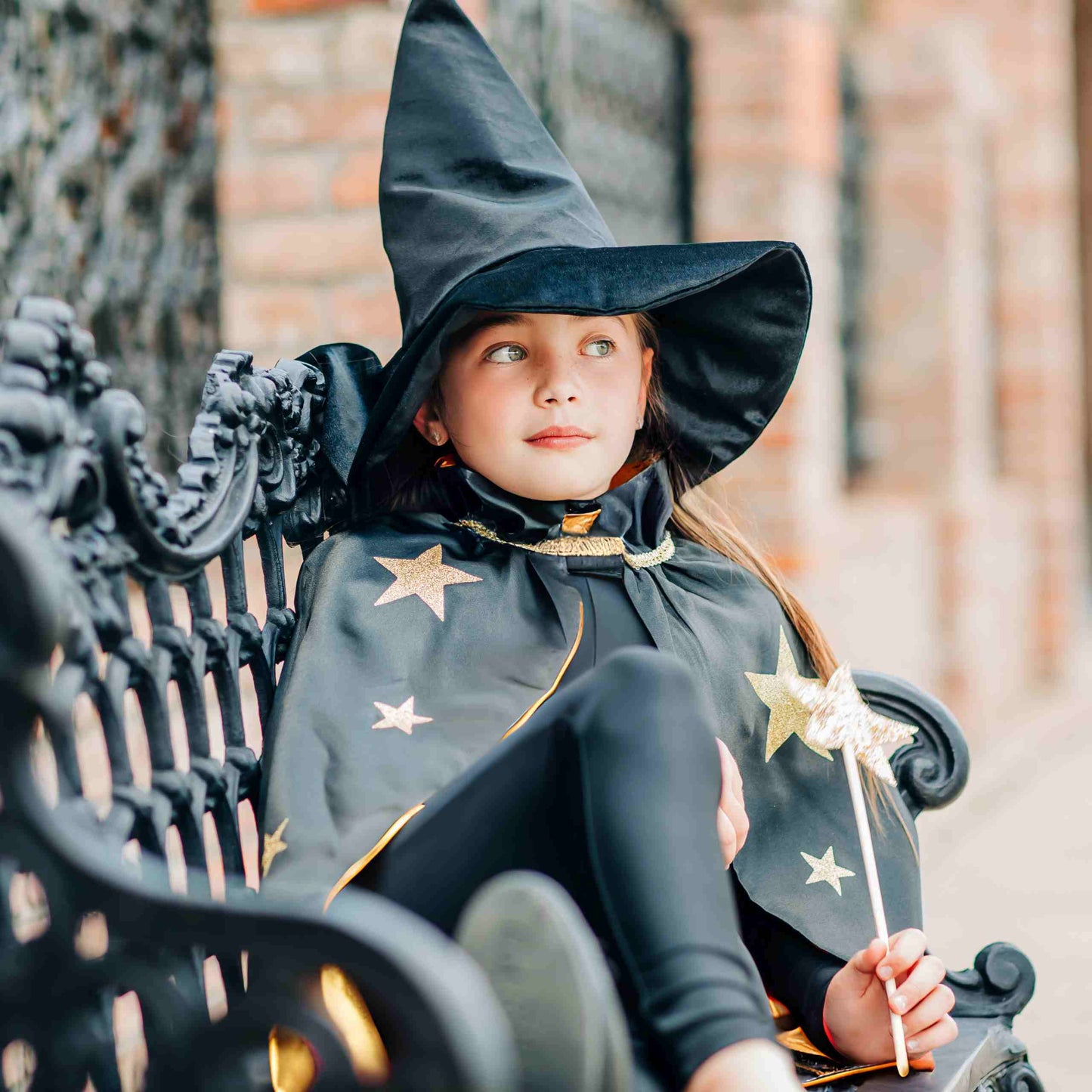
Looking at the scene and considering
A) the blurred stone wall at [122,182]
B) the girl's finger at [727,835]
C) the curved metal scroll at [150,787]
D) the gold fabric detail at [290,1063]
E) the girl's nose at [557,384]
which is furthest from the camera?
the blurred stone wall at [122,182]

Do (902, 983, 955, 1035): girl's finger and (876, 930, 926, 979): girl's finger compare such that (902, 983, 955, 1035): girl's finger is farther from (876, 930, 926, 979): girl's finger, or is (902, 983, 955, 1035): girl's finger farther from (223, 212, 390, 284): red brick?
(223, 212, 390, 284): red brick

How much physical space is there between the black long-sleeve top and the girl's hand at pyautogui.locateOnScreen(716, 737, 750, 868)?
16 cm

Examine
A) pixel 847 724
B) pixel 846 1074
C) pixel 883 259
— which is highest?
pixel 883 259

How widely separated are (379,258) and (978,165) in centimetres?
497

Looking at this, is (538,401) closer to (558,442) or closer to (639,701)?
(558,442)

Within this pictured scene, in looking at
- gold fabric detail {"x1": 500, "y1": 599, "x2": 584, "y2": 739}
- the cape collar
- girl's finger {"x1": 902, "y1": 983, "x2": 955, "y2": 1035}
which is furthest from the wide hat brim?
girl's finger {"x1": 902, "y1": 983, "x2": 955, "y2": 1035}

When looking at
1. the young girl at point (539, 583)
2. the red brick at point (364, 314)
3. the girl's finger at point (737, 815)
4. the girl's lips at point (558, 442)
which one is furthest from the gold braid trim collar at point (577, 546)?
the red brick at point (364, 314)

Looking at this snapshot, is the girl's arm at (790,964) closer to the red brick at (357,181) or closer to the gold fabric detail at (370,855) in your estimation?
the gold fabric detail at (370,855)

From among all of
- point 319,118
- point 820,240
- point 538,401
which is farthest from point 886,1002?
point 820,240

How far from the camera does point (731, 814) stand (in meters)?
1.62

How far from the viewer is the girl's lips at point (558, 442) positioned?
184 cm

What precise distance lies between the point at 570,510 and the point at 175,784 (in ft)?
2.15

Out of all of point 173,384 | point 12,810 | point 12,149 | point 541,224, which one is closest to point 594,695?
point 12,810

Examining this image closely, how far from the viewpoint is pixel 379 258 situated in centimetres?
317
